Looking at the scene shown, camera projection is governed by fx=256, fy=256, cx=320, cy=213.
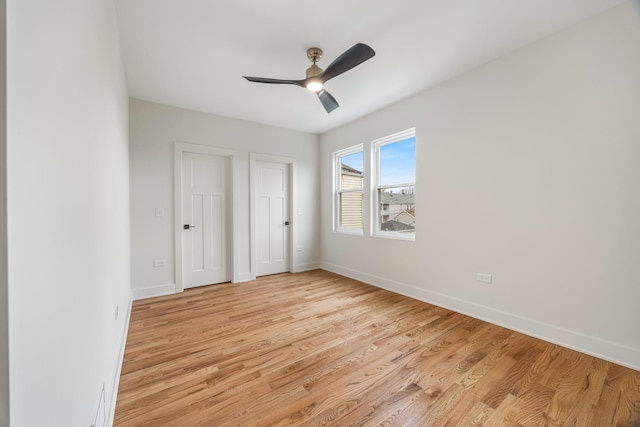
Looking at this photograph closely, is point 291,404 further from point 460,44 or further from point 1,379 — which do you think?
point 460,44

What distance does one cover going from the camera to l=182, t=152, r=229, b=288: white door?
3738 millimetres

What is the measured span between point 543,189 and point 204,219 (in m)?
4.07

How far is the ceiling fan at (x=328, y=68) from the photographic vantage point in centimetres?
188

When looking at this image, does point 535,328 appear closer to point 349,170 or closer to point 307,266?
point 349,170

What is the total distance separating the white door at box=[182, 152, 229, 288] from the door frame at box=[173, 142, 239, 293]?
82 millimetres

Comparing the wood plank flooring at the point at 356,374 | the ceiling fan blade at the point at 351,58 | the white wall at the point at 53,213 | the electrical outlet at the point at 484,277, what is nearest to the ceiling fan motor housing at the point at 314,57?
the ceiling fan blade at the point at 351,58

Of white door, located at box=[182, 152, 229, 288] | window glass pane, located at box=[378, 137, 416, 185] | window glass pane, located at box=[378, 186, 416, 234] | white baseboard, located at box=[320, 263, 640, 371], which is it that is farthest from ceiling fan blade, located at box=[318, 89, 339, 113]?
white baseboard, located at box=[320, 263, 640, 371]

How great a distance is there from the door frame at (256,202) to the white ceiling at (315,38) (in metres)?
1.23

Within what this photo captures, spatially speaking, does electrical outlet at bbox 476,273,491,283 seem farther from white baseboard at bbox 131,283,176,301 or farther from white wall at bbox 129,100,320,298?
white baseboard at bbox 131,283,176,301

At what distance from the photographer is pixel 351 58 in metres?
1.95

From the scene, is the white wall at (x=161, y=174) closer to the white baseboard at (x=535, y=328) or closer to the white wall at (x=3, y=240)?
the white baseboard at (x=535, y=328)

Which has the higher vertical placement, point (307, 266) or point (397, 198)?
point (397, 198)

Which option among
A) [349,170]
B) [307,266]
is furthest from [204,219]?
[349,170]

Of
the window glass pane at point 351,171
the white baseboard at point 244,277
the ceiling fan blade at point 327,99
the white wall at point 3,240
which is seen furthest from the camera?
the window glass pane at point 351,171
